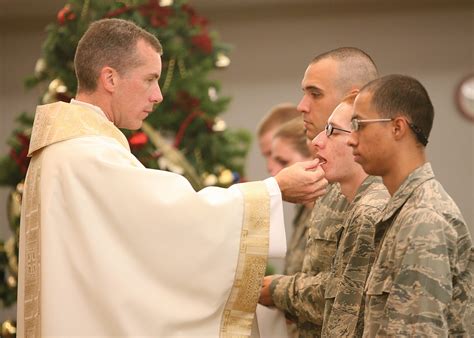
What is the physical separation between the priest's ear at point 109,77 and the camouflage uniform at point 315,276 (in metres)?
0.97

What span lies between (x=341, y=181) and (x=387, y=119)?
1.96 feet

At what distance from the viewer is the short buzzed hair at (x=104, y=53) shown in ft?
12.1

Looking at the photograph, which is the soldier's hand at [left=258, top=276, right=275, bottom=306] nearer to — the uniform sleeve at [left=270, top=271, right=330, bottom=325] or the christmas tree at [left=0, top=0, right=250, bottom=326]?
the uniform sleeve at [left=270, top=271, right=330, bottom=325]

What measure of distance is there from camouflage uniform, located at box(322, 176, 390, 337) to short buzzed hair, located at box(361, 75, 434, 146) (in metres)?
0.37

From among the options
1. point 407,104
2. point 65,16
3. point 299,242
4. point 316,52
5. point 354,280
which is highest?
point 65,16

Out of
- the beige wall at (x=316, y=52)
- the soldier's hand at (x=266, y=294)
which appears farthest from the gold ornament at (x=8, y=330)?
the beige wall at (x=316, y=52)

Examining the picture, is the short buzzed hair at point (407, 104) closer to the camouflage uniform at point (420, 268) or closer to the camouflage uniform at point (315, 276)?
the camouflage uniform at point (420, 268)

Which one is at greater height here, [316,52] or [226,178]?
[316,52]

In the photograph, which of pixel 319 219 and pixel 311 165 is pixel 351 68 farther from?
pixel 319 219

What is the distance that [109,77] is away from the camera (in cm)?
368

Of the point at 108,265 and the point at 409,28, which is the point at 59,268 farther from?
the point at 409,28

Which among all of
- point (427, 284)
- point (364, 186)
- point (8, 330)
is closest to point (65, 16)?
point (8, 330)

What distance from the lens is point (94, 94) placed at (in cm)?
371

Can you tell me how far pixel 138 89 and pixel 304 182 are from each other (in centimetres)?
78
